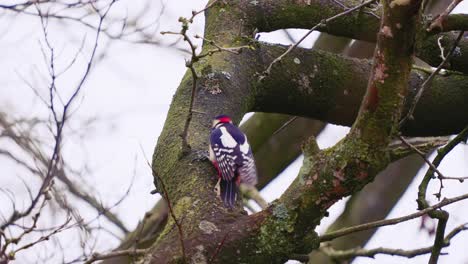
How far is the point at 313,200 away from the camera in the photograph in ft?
7.05

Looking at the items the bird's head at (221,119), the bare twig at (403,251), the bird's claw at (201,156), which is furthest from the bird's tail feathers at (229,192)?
the bare twig at (403,251)

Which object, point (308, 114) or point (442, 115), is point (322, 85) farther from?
point (442, 115)

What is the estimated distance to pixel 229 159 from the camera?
2.98m

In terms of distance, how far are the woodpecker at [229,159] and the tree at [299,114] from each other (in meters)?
0.04

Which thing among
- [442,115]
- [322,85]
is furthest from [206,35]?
[442,115]

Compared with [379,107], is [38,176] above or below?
above

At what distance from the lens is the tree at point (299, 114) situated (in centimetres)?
211

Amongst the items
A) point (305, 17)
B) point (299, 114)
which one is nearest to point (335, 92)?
point (299, 114)

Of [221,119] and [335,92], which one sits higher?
[335,92]

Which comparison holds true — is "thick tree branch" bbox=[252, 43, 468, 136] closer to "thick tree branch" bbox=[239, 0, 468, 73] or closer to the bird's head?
"thick tree branch" bbox=[239, 0, 468, 73]

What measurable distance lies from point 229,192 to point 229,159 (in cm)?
42

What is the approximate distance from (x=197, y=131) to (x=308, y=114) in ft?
2.91

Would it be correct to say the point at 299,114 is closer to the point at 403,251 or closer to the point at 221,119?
the point at 221,119

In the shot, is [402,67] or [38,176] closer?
[402,67]
